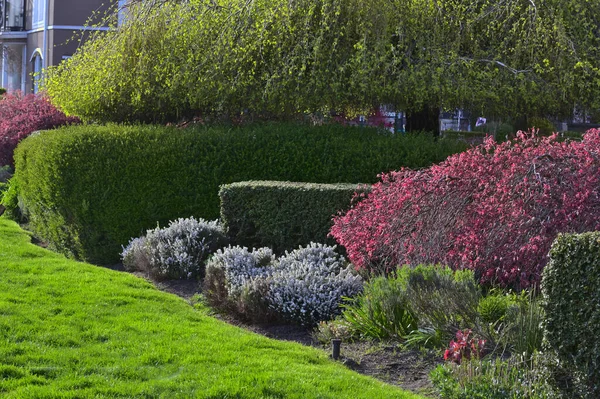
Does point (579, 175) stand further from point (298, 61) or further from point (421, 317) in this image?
point (298, 61)

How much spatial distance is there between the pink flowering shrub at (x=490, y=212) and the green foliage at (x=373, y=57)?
120 inches

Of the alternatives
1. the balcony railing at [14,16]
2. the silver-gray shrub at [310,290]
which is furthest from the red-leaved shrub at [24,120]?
the balcony railing at [14,16]

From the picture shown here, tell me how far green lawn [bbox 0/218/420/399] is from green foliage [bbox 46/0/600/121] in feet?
13.5

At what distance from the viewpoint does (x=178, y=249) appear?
9.54m

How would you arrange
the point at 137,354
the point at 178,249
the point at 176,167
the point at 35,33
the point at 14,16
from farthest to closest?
the point at 14,16
the point at 35,33
the point at 176,167
the point at 178,249
the point at 137,354

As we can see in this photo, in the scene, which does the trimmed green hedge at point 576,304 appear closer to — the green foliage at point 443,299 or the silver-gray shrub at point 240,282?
the green foliage at point 443,299

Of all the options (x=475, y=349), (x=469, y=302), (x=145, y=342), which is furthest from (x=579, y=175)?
(x=145, y=342)

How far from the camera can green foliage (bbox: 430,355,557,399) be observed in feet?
16.9

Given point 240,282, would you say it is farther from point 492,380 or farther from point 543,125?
point 543,125

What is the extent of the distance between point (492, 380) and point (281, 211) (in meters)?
4.80

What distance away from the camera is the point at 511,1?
1144cm

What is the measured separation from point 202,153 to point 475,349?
613 centimetres

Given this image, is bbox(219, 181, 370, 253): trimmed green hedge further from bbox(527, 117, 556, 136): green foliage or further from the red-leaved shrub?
the red-leaved shrub

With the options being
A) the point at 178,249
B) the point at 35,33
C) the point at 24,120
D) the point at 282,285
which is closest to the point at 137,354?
the point at 282,285
